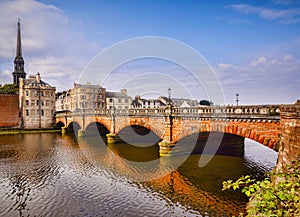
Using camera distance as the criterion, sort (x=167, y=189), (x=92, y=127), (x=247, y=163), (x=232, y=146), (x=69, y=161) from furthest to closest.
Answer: (x=92, y=127) → (x=232, y=146) → (x=69, y=161) → (x=247, y=163) → (x=167, y=189)

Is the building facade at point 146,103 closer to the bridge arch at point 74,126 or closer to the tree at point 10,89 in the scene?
the bridge arch at point 74,126

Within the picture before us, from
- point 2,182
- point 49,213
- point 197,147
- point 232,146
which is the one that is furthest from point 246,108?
point 2,182

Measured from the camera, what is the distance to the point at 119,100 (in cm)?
8269

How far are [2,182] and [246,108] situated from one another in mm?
21082

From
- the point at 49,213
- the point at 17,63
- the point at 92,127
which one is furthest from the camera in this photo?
the point at 17,63

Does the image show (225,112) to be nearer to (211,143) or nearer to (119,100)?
(211,143)

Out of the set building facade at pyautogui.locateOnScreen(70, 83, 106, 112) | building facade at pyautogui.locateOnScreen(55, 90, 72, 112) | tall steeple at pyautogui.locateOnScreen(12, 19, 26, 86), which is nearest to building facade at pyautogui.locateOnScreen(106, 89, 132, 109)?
building facade at pyautogui.locateOnScreen(70, 83, 106, 112)

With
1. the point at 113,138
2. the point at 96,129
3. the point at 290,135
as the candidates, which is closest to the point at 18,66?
the point at 96,129

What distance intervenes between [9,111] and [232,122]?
6144 cm

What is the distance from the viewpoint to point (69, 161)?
27125 millimetres

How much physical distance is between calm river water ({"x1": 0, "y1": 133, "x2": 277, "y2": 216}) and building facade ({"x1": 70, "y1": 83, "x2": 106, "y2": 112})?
152ft

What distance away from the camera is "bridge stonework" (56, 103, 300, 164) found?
12.1m

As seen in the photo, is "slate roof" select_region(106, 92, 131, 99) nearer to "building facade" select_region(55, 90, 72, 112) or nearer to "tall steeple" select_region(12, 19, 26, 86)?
"building facade" select_region(55, 90, 72, 112)

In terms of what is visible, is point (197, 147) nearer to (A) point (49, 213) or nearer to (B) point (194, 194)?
(B) point (194, 194)
